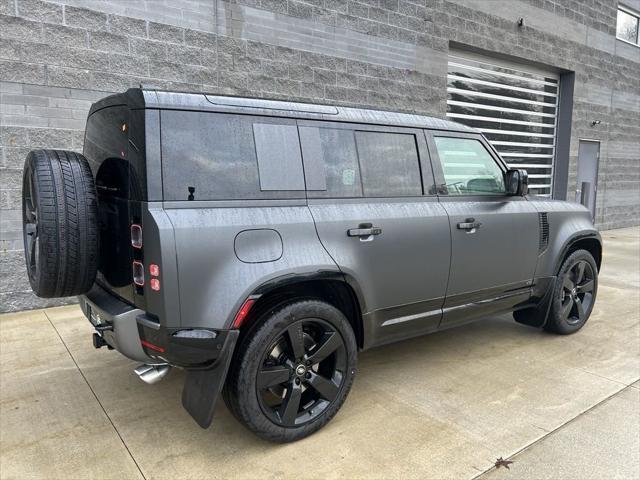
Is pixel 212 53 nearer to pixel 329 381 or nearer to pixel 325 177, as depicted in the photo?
pixel 325 177

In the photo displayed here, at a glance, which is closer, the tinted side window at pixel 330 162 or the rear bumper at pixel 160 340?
the rear bumper at pixel 160 340

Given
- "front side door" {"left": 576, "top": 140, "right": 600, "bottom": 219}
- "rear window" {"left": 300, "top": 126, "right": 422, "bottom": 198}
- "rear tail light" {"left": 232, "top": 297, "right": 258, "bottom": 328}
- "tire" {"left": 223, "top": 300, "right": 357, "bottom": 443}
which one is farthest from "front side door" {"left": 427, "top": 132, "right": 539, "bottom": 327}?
"front side door" {"left": 576, "top": 140, "right": 600, "bottom": 219}

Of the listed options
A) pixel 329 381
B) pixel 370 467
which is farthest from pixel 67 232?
pixel 370 467

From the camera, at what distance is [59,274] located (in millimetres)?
2670

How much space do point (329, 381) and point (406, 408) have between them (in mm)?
681

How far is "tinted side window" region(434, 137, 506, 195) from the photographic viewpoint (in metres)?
3.78

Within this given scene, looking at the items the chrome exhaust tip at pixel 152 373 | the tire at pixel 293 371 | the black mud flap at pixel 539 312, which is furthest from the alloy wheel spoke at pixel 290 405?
the black mud flap at pixel 539 312

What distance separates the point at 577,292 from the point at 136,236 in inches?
166

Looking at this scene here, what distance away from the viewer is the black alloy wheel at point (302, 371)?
111 inches

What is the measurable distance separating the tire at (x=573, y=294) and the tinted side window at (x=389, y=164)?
2.02m

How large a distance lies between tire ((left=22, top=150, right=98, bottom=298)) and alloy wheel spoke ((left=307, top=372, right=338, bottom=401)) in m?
1.40

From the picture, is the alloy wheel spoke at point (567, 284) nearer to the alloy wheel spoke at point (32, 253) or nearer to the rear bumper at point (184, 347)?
the rear bumper at point (184, 347)

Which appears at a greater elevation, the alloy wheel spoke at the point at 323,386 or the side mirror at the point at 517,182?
the side mirror at the point at 517,182

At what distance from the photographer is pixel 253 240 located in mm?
2680
